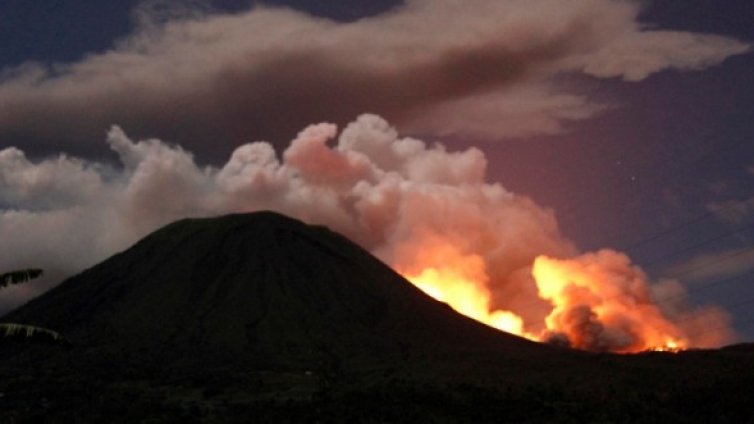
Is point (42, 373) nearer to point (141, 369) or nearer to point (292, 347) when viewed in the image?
point (141, 369)

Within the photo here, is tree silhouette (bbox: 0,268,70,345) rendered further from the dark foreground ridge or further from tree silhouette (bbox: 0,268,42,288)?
the dark foreground ridge

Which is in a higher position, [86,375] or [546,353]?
[546,353]

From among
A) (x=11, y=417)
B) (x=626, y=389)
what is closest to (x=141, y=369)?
(x=11, y=417)

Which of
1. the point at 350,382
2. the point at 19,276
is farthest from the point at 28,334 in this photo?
the point at 350,382

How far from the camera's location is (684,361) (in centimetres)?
16438

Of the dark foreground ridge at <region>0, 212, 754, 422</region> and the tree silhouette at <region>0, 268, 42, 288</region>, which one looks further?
the dark foreground ridge at <region>0, 212, 754, 422</region>

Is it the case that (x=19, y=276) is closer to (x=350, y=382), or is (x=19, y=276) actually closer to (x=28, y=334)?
(x=28, y=334)

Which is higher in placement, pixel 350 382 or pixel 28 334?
pixel 350 382

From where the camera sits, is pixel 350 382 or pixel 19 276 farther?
pixel 350 382

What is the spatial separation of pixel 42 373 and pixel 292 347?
4966 cm

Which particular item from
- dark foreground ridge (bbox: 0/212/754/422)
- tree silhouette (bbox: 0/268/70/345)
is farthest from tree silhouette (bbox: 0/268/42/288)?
dark foreground ridge (bbox: 0/212/754/422)

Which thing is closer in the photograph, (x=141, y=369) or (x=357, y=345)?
(x=141, y=369)

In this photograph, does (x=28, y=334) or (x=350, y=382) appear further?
(x=350, y=382)

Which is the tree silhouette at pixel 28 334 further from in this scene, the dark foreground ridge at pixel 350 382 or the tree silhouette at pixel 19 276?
the dark foreground ridge at pixel 350 382
